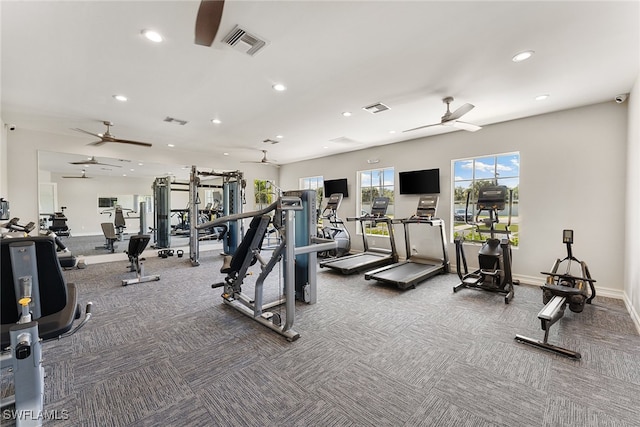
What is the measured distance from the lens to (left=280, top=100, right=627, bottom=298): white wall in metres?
4.02

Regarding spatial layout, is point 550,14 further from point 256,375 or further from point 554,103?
point 256,375

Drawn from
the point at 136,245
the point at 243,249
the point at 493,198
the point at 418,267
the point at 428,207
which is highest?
the point at 493,198

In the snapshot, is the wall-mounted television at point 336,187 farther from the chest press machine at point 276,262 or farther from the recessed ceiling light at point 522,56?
the recessed ceiling light at point 522,56

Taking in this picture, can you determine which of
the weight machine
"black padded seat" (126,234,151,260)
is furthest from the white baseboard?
"black padded seat" (126,234,151,260)

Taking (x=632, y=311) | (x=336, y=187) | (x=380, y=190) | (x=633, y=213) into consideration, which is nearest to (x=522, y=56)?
(x=633, y=213)

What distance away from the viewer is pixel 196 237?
643cm

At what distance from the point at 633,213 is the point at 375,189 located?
4835 millimetres

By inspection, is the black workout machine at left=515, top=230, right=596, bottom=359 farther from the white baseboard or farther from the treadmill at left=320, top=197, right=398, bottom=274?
the treadmill at left=320, top=197, right=398, bottom=274

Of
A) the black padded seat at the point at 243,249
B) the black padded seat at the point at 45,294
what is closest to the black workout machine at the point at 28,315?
the black padded seat at the point at 45,294

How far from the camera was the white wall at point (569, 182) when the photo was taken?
402 cm

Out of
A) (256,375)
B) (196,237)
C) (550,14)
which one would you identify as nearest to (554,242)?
(550,14)

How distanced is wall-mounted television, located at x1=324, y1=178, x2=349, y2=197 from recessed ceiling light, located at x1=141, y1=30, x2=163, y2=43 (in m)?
5.90

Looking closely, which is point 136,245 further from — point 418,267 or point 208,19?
point 418,267

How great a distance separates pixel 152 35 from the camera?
2482 millimetres
